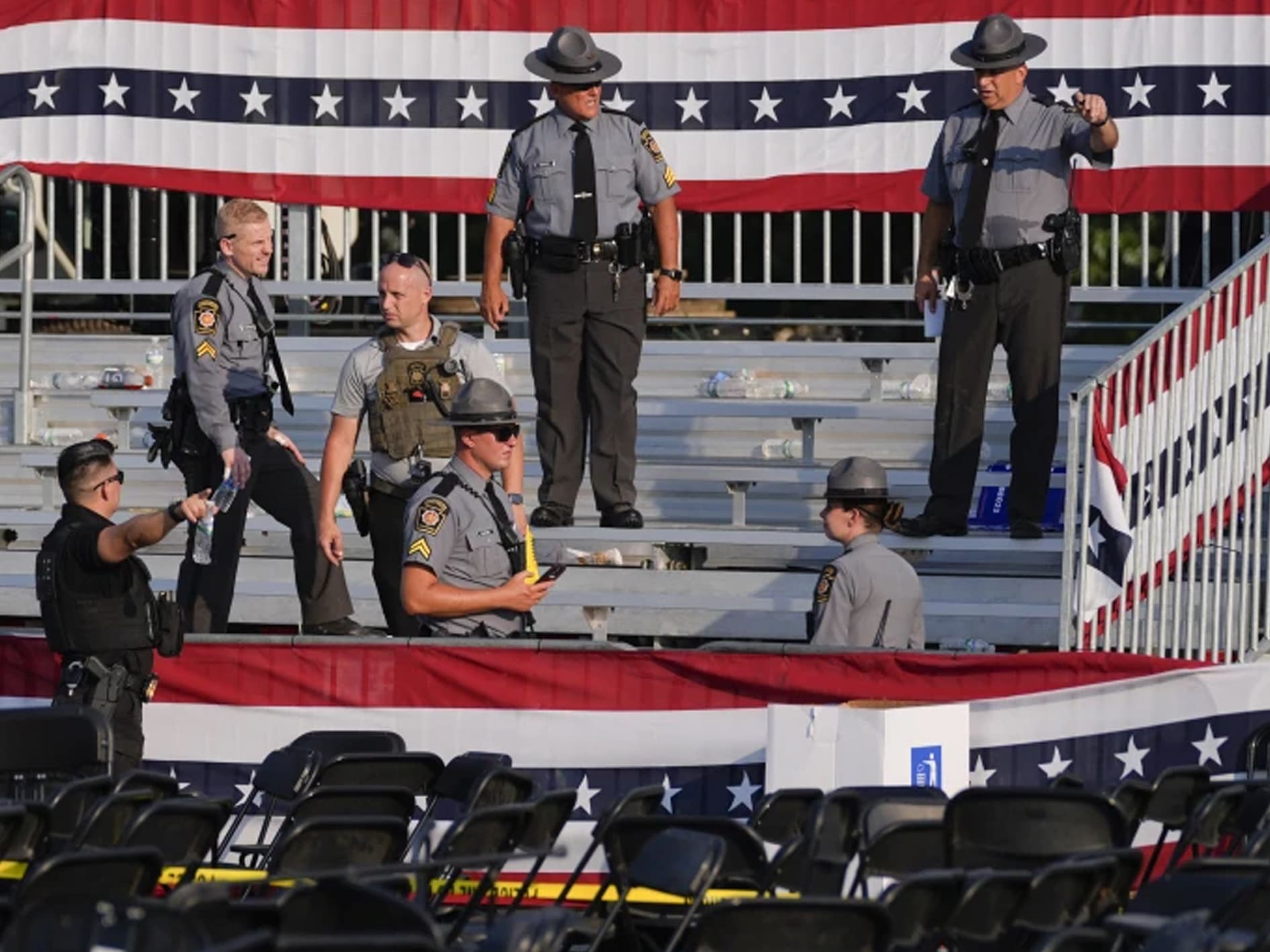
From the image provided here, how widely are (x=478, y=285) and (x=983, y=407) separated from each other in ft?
12.2

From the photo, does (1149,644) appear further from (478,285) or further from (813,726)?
(478,285)

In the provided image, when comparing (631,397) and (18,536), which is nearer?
(631,397)

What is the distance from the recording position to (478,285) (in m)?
14.1

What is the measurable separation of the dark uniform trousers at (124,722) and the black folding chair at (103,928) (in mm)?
3667

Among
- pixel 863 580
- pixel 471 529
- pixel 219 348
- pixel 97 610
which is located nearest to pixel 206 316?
pixel 219 348

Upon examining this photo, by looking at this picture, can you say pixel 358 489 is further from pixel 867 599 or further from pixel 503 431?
pixel 867 599

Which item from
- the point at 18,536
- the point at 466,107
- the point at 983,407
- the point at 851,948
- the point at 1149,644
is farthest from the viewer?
the point at 466,107

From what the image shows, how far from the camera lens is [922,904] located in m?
6.76

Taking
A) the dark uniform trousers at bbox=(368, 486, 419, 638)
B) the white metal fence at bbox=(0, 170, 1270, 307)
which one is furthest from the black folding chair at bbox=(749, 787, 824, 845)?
the white metal fence at bbox=(0, 170, 1270, 307)

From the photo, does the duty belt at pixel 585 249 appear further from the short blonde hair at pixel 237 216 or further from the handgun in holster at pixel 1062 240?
the handgun in holster at pixel 1062 240

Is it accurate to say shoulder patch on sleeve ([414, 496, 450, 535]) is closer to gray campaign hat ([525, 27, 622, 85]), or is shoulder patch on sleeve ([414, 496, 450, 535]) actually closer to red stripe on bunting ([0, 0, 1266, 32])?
gray campaign hat ([525, 27, 622, 85])

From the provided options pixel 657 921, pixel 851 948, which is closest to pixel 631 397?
pixel 657 921

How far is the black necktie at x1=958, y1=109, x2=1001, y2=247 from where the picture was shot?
1103cm

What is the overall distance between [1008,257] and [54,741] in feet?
13.5
